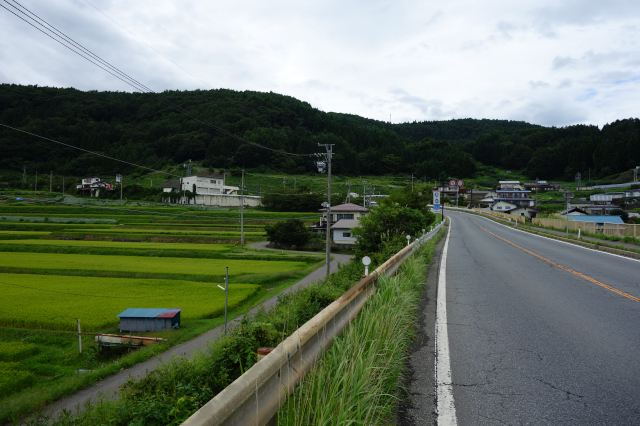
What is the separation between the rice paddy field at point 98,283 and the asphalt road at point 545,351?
1153cm

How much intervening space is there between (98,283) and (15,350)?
466 inches

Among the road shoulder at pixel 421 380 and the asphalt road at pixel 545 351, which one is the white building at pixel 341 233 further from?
the road shoulder at pixel 421 380

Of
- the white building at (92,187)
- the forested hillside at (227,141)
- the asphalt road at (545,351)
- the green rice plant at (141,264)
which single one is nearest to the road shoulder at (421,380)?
the asphalt road at (545,351)

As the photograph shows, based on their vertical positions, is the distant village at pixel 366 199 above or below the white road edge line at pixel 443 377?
above

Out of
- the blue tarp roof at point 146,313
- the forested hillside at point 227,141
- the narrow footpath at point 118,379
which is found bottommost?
the narrow footpath at point 118,379

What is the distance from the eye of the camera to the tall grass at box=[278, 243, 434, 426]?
95.3 inches

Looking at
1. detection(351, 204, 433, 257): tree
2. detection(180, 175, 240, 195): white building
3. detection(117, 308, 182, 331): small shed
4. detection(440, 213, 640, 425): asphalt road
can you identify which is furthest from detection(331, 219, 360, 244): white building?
detection(180, 175, 240, 195): white building

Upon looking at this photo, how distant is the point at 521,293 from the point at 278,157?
4328 inches

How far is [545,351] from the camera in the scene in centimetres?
459

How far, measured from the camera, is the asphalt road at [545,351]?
3172mm

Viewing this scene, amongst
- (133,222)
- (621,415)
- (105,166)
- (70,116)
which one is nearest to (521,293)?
(621,415)

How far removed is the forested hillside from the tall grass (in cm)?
10610

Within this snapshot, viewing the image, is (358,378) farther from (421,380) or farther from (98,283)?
(98,283)

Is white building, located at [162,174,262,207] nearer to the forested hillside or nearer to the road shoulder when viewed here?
the forested hillside
